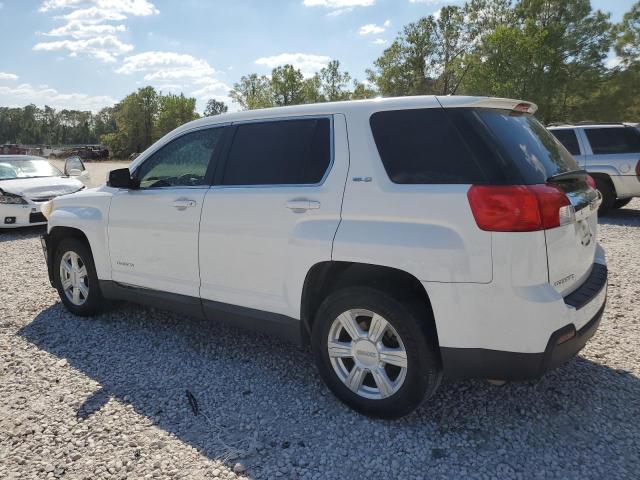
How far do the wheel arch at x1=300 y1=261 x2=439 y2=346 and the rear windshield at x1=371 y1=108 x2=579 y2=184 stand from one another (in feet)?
1.86

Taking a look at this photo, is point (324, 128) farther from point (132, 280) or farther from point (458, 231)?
point (132, 280)

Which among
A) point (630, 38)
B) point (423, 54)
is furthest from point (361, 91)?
point (630, 38)

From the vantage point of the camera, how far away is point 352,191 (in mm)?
2879

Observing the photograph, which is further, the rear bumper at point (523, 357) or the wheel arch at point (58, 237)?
the wheel arch at point (58, 237)

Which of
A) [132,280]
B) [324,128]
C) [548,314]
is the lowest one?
[132,280]

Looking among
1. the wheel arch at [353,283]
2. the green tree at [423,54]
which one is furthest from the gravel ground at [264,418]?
the green tree at [423,54]

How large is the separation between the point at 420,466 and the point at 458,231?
124 centimetres

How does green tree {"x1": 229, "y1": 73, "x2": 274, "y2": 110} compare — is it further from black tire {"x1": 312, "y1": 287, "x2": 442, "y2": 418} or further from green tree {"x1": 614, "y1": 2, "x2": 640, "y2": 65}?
black tire {"x1": 312, "y1": 287, "x2": 442, "y2": 418}

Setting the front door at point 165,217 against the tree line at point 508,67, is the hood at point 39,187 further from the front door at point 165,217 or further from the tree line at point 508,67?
the tree line at point 508,67

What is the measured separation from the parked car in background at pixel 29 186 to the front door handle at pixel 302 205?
8314 millimetres

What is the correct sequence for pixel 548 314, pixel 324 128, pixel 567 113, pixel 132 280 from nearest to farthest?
1. pixel 548 314
2. pixel 324 128
3. pixel 132 280
4. pixel 567 113

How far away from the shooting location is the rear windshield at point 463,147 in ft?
8.19

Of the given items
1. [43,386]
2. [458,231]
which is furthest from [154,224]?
[458,231]

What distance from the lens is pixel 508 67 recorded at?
2952 cm
